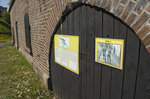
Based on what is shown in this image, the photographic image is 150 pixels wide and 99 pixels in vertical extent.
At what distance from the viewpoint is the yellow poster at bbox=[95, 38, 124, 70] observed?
4.57ft

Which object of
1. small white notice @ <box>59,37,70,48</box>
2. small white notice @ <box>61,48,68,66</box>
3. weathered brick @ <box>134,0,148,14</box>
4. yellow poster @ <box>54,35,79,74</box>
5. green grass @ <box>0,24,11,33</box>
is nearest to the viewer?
weathered brick @ <box>134,0,148,14</box>

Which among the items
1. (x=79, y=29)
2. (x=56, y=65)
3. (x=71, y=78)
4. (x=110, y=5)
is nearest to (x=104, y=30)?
(x=110, y=5)

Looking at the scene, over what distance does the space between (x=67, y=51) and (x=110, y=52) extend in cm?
116

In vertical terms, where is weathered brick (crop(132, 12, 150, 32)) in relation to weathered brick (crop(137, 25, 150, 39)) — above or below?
above

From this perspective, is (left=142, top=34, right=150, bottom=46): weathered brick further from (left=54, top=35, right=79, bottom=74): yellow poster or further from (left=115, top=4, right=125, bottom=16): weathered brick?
(left=54, top=35, right=79, bottom=74): yellow poster

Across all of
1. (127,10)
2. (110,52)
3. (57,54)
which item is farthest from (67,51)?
(127,10)

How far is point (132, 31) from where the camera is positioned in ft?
4.12

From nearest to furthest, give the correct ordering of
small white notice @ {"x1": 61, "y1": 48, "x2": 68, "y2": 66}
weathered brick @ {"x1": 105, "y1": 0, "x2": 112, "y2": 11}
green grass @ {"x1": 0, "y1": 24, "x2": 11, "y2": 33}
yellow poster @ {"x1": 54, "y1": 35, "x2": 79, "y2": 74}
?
weathered brick @ {"x1": 105, "y1": 0, "x2": 112, "y2": 11}
yellow poster @ {"x1": 54, "y1": 35, "x2": 79, "y2": 74}
small white notice @ {"x1": 61, "y1": 48, "x2": 68, "y2": 66}
green grass @ {"x1": 0, "y1": 24, "x2": 11, "y2": 33}

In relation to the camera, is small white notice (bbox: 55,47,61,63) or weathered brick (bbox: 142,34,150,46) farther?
small white notice (bbox: 55,47,61,63)

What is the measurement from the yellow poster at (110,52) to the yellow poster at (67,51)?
0.57 meters

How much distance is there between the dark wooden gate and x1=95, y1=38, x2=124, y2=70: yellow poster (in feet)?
0.18

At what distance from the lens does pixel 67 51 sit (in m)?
2.44

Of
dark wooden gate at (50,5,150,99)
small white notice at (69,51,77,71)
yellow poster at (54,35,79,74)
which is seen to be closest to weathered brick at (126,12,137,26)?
dark wooden gate at (50,5,150,99)

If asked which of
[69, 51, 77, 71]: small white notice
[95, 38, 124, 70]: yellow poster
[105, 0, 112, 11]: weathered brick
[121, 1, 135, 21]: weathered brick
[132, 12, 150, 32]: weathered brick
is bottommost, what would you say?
[69, 51, 77, 71]: small white notice
